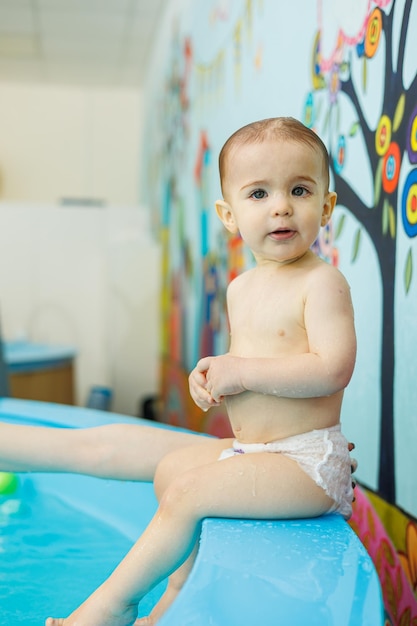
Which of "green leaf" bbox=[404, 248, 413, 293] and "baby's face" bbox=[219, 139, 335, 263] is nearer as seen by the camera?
"baby's face" bbox=[219, 139, 335, 263]

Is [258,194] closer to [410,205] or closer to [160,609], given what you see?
[410,205]

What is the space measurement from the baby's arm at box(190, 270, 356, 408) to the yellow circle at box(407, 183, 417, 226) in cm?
28

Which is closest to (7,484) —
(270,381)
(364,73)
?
(270,381)

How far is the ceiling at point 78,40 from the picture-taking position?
4.21 m

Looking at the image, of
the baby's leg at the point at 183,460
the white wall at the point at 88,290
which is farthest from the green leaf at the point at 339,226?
the white wall at the point at 88,290

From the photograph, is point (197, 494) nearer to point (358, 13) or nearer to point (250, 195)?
point (250, 195)

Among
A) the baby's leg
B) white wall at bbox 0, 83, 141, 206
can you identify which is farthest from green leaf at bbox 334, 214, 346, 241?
white wall at bbox 0, 83, 141, 206

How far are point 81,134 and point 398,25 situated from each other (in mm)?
5032

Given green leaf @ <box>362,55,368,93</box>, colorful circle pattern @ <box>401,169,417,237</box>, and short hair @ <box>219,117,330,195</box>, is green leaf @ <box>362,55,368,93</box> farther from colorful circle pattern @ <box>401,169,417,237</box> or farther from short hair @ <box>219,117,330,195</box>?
short hair @ <box>219,117,330,195</box>

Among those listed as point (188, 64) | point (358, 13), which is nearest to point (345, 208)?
point (358, 13)

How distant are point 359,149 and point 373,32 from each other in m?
0.21

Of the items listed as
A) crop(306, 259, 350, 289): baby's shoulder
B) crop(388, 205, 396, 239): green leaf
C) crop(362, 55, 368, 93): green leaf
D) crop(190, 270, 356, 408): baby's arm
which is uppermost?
crop(362, 55, 368, 93): green leaf

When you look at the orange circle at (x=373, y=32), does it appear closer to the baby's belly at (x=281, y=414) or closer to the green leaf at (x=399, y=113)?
the green leaf at (x=399, y=113)

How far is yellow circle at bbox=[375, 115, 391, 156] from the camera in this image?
1.28 meters
